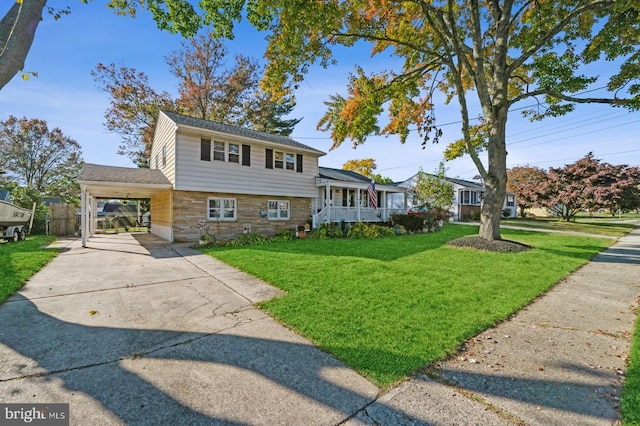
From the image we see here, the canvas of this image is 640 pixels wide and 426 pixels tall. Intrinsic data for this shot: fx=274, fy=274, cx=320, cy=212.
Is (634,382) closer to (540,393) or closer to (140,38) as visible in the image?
(540,393)

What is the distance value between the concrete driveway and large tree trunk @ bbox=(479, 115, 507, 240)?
9467 millimetres

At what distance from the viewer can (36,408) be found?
213 cm

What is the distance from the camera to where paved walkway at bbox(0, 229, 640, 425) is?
212 centimetres

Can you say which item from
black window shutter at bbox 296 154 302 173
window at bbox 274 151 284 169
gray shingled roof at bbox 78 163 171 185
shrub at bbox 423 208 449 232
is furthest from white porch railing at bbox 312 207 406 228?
gray shingled roof at bbox 78 163 171 185

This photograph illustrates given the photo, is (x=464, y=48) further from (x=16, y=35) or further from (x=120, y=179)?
(x=120, y=179)

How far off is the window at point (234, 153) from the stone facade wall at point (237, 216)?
1.76 m

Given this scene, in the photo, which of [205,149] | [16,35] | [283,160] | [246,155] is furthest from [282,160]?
[16,35]

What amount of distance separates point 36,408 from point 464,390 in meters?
3.50

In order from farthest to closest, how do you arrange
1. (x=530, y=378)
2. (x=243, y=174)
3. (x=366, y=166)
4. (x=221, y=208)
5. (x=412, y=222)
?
(x=366, y=166), (x=412, y=222), (x=243, y=174), (x=221, y=208), (x=530, y=378)

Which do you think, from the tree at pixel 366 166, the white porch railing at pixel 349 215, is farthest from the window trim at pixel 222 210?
the tree at pixel 366 166

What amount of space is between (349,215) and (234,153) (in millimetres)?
7671

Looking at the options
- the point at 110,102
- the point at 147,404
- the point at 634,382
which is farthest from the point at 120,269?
the point at 110,102

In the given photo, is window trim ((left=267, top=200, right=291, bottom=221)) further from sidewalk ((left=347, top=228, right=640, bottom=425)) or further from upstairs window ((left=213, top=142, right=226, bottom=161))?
sidewalk ((left=347, top=228, right=640, bottom=425))

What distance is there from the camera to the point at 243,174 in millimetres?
13938
